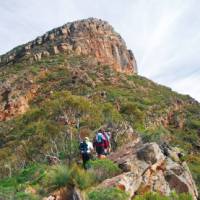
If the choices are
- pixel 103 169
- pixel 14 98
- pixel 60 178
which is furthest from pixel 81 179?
pixel 14 98

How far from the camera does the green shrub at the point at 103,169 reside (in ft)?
59.0

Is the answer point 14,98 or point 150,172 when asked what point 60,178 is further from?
point 14,98

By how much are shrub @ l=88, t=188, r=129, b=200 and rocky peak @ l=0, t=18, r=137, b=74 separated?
259 ft

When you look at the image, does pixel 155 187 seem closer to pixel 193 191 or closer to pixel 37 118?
pixel 193 191

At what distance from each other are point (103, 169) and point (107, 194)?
9.90ft

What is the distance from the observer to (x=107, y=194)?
15219 millimetres

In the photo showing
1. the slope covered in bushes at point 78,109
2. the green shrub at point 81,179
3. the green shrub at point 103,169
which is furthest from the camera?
the slope covered in bushes at point 78,109

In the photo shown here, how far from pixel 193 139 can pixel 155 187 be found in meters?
55.6

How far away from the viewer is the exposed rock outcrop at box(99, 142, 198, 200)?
18.0 meters

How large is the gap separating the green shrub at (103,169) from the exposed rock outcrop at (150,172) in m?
0.37

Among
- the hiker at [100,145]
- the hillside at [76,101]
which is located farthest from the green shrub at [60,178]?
the hiker at [100,145]

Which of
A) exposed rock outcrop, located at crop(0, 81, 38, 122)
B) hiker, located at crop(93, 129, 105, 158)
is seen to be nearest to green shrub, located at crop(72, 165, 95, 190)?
hiker, located at crop(93, 129, 105, 158)

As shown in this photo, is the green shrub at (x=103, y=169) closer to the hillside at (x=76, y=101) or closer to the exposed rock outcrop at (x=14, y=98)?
the hillside at (x=76, y=101)

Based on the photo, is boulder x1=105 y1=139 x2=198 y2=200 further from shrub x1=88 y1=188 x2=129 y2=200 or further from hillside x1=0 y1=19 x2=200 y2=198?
hillside x1=0 y1=19 x2=200 y2=198
